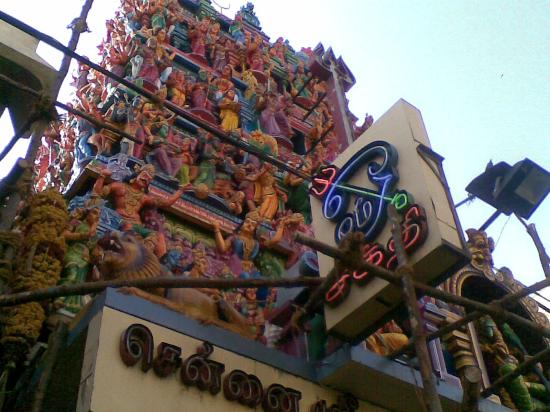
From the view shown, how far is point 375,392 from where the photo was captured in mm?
8727

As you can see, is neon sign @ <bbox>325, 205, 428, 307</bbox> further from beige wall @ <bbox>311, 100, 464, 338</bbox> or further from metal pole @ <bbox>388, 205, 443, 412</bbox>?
metal pole @ <bbox>388, 205, 443, 412</bbox>

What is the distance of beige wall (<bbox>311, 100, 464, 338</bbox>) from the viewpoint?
8.01 m

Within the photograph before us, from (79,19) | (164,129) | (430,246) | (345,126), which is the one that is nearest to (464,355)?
(430,246)

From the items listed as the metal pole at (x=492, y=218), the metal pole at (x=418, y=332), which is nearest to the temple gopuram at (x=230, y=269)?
the metal pole at (x=418, y=332)

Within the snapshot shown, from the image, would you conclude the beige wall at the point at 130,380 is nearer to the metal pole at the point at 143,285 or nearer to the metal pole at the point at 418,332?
the metal pole at the point at 143,285

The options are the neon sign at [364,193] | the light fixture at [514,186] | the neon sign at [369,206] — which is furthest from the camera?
the light fixture at [514,186]

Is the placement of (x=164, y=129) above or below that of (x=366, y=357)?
above

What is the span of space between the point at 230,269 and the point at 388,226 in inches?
152

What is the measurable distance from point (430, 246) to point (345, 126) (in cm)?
724

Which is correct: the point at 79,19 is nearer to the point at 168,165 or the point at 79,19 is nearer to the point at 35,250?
the point at 35,250

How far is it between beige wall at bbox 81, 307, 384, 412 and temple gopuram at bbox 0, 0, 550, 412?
0.06ft

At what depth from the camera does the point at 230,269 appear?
11.8 meters

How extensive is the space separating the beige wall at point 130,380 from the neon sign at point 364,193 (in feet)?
7.72

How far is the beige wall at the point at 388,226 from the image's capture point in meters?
8.01
